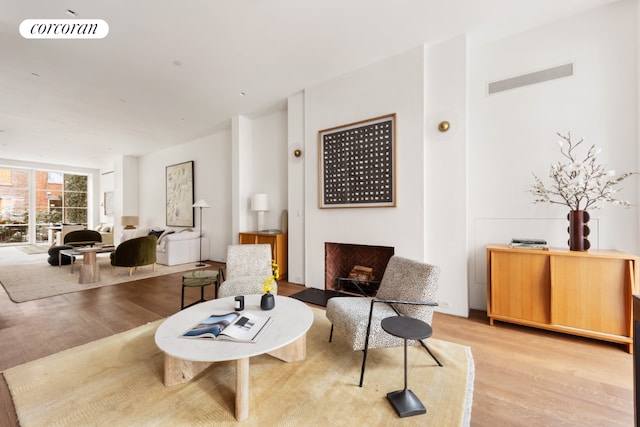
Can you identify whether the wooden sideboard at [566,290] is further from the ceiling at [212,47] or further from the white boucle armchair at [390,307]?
the ceiling at [212,47]

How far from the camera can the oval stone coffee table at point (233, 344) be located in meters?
1.42

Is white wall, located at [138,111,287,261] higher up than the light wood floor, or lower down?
higher up

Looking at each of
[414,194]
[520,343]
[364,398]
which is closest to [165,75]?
[414,194]

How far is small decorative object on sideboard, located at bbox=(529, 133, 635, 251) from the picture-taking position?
237 cm

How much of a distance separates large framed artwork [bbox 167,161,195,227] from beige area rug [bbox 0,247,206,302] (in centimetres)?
163

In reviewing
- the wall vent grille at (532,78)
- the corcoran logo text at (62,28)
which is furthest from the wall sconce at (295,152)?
the wall vent grille at (532,78)

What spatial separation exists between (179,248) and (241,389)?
5.16 metres

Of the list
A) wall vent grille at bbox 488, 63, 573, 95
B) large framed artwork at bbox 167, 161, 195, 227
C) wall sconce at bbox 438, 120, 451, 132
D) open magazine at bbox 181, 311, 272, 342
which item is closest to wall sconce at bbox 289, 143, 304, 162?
wall sconce at bbox 438, 120, 451, 132

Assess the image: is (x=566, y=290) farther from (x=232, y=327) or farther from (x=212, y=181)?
(x=212, y=181)

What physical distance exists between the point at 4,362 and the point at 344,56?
14.5 feet

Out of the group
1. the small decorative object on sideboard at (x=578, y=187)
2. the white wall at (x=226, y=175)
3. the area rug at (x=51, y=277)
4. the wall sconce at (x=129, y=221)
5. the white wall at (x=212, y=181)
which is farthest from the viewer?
the wall sconce at (x=129, y=221)

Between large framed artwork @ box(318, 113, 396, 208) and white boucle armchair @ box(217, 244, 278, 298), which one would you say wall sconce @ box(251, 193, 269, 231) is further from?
white boucle armchair @ box(217, 244, 278, 298)

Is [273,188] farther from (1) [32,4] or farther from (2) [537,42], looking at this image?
(2) [537,42]

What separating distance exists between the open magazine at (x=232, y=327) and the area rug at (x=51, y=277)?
372 cm
